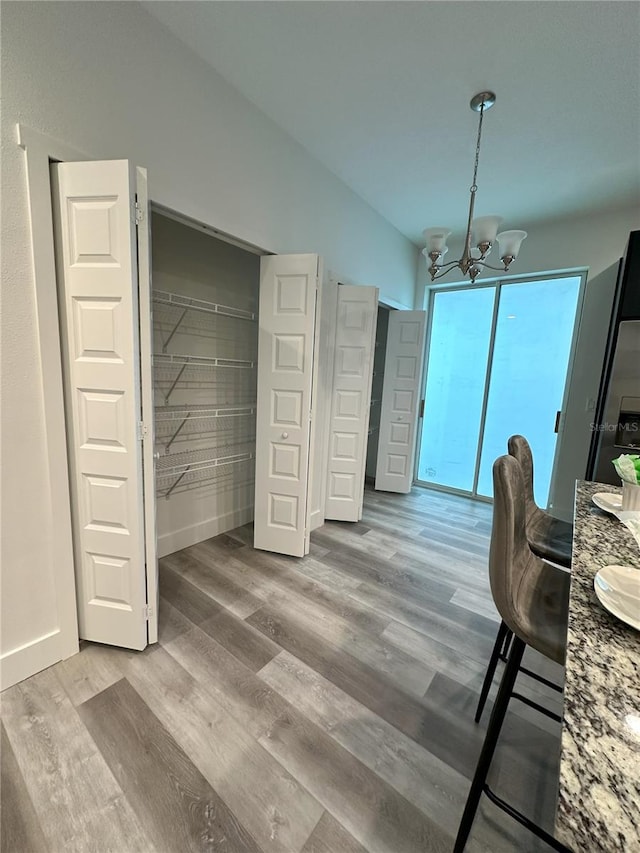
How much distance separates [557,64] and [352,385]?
89.5 inches

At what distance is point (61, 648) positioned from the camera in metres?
1.66

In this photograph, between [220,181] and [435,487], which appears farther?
[435,487]

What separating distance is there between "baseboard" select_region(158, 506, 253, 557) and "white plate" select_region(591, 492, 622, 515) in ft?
8.48

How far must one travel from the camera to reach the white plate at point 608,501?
135 cm

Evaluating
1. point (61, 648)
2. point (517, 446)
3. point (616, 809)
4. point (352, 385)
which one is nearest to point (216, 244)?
point (352, 385)

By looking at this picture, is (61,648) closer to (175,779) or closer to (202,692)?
(202,692)

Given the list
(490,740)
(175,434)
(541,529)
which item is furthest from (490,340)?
(490,740)

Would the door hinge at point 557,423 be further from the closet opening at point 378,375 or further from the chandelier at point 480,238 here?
the chandelier at point 480,238

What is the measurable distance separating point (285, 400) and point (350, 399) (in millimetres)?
906

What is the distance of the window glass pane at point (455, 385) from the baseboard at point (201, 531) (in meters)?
2.66

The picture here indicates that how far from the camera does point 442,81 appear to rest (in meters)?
1.92

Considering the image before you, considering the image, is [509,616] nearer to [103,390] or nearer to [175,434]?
[103,390]

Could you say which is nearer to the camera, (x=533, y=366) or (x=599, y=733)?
(x=599, y=733)

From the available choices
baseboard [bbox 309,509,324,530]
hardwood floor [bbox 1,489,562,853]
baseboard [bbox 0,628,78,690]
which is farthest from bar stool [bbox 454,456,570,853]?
baseboard [bbox 309,509,324,530]
